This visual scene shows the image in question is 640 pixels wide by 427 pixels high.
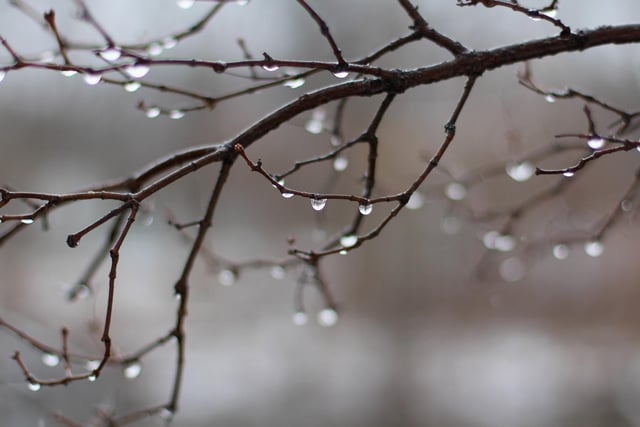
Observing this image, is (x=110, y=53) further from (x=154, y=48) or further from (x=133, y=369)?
(x=133, y=369)

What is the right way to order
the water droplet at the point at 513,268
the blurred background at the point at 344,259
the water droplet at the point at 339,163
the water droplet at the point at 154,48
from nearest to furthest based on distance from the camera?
1. the water droplet at the point at 154,48
2. the water droplet at the point at 339,163
3. the water droplet at the point at 513,268
4. the blurred background at the point at 344,259

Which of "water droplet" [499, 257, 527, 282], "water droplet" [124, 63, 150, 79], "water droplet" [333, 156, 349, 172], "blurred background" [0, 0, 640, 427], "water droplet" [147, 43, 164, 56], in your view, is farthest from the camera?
"blurred background" [0, 0, 640, 427]

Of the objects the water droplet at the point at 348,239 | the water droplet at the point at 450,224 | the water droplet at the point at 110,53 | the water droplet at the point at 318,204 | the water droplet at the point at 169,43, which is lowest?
the water droplet at the point at 318,204

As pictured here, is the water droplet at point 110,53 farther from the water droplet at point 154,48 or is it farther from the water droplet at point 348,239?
the water droplet at point 348,239

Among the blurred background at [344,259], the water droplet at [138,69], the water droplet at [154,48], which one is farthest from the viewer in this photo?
the blurred background at [344,259]

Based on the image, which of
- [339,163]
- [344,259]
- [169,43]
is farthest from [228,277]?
[344,259]

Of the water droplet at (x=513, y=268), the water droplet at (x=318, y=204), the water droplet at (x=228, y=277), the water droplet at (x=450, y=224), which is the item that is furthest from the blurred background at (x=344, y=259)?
the water droplet at (x=318, y=204)

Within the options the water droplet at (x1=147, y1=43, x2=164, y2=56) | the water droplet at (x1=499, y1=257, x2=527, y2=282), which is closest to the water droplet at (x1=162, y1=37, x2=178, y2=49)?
the water droplet at (x1=147, y1=43, x2=164, y2=56)

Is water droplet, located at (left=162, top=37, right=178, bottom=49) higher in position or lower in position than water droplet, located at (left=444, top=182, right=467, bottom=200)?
lower

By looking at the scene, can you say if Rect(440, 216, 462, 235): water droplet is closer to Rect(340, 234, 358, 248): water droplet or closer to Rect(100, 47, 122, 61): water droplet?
Rect(340, 234, 358, 248): water droplet
